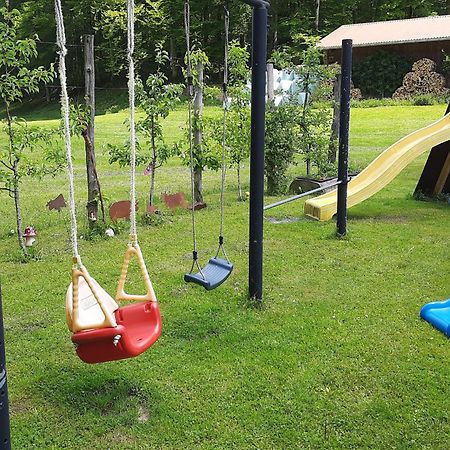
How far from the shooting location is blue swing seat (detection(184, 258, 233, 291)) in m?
4.07

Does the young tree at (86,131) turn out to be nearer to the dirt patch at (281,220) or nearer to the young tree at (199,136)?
the young tree at (199,136)

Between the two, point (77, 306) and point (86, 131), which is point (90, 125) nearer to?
point (86, 131)

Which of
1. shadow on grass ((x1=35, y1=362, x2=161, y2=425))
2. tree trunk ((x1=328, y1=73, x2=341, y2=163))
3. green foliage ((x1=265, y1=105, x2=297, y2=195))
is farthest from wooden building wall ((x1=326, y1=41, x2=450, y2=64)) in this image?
shadow on grass ((x1=35, y1=362, x2=161, y2=425))

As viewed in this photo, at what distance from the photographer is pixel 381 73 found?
29.6m

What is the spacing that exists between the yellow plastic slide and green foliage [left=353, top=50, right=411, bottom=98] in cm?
2210

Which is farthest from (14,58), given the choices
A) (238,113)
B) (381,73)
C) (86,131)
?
(381,73)

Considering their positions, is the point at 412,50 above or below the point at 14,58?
above

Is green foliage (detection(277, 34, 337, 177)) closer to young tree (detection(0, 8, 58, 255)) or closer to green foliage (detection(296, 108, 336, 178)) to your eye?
green foliage (detection(296, 108, 336, 178))

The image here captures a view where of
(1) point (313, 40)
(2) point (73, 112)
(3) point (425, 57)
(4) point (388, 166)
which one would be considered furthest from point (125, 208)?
(3) point (425, 57)

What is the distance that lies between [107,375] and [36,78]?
365cm

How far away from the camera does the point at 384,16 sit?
3853cm

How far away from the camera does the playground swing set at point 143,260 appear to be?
2.73 metres

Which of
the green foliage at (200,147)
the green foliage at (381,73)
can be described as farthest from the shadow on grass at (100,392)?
the green foliage at (381,73)

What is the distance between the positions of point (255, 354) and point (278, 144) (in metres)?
5.43
